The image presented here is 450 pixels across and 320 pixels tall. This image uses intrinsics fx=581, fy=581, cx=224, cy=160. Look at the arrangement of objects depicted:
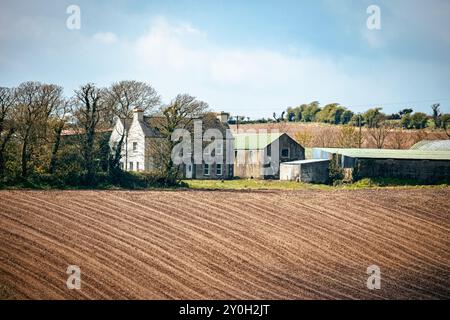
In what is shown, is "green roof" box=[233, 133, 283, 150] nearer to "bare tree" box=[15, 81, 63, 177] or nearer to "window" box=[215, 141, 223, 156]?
"window" box=[215, 141, 223, 156]

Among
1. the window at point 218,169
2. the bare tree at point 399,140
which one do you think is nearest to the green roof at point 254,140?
the window at point 218,169

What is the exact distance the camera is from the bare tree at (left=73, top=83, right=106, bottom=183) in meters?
40.6

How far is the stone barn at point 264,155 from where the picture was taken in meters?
56.6

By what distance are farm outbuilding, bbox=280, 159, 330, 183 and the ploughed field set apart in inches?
562

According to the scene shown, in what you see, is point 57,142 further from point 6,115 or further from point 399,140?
point 399,140

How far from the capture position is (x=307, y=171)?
50.8 m

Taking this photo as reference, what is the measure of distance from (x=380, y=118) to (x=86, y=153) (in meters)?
78.3

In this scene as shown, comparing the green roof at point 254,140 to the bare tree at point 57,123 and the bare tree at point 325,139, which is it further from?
the bare tree at point 325,139

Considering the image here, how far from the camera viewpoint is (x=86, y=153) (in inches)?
1593

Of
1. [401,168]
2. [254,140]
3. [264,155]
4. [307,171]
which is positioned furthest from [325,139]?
[307,171]

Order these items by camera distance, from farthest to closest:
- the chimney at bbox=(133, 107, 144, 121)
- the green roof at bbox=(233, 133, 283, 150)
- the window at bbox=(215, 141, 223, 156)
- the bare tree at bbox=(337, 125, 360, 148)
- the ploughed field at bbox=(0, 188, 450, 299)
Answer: the bare tree at bbox=(337, 125, 360, 148) < the green roof at bbox=(233, 133, 283, 150) < the window at bbox=(215, 141, 223, 156) < the chimney at bbox=(133, 107, 144, 121) < the ploughed field at bbox=(0, 188, 450, 299)

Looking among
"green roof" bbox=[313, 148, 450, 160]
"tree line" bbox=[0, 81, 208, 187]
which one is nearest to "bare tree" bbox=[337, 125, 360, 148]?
"green roof" bbox=[313, 148, 450, 160]

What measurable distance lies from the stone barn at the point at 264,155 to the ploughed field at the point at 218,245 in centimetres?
2022
